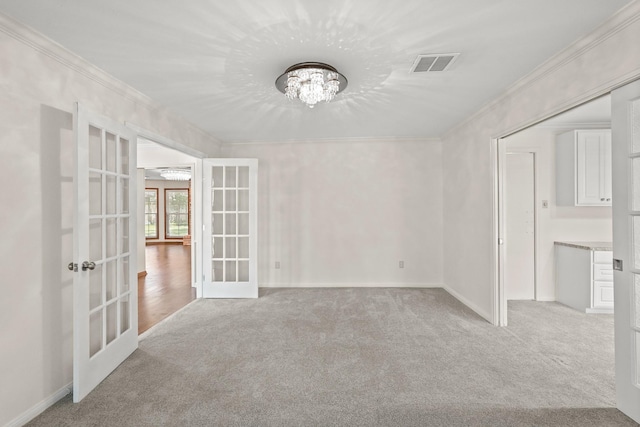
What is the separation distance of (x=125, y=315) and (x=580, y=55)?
4.28 m

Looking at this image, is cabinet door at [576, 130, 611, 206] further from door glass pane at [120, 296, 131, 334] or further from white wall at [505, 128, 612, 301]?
door glass pane at [120, 296, 131, 334]

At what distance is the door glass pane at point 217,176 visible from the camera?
4621 mm

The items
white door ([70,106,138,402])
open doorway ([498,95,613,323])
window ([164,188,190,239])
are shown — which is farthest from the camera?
window ([164,188,190,239])

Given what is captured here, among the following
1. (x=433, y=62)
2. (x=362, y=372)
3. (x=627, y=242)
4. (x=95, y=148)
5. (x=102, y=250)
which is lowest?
(x=362, y=372)

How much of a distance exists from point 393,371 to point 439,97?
8.85 ft

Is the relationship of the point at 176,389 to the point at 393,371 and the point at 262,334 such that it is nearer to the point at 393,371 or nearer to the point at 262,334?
the point at 262,334

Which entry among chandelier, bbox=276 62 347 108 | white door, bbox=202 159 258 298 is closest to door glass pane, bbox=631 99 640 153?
chandelier, bbox=276 62 347 108

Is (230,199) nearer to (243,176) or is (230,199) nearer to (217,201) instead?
(217,201)

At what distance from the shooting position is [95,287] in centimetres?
238

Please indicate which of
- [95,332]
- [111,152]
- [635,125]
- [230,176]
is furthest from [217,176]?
[635,125]

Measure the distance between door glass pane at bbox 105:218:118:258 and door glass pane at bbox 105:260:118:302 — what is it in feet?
0.26

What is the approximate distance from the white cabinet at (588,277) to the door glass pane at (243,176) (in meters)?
4.67

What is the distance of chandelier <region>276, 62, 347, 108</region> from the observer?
7.68 ft

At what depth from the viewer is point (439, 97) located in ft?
10.2
